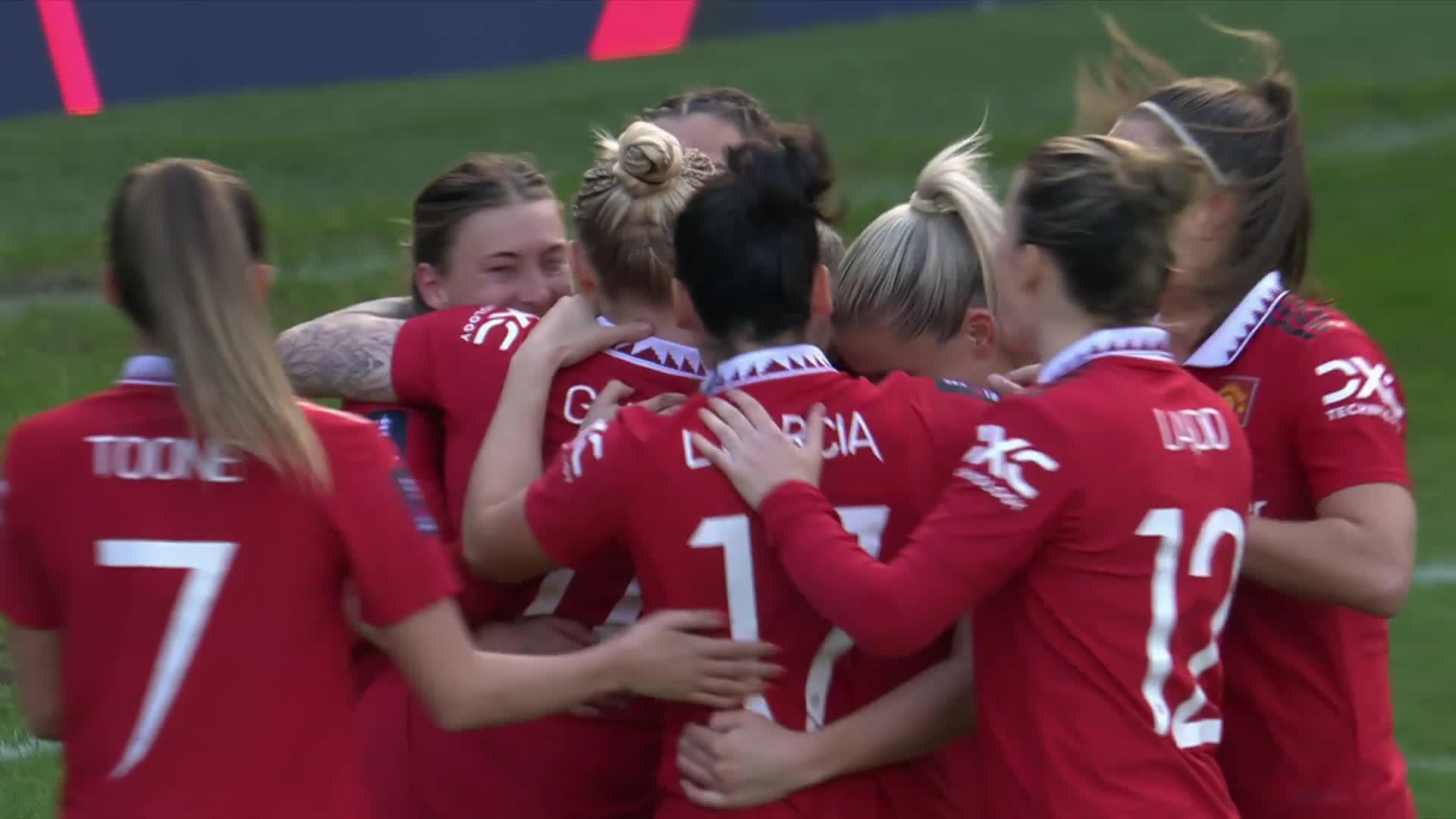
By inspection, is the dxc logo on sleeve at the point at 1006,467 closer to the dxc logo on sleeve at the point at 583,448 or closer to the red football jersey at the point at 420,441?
the dxc logo on sleeve at the point at 583,448

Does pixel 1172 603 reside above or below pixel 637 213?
below

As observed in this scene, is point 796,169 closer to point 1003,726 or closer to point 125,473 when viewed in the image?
point 1003,726

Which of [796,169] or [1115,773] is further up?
[796,169]

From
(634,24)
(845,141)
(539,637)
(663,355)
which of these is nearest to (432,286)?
(663,355)

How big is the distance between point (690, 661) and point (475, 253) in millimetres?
1064

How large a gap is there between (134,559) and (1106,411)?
1226mm

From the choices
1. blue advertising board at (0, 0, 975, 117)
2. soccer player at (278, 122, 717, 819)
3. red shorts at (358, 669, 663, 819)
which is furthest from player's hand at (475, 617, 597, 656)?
blue advertising board at (0, 0, 975, 117)

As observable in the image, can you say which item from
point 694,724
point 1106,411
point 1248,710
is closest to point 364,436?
point 694,724

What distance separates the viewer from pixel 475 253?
126 inches

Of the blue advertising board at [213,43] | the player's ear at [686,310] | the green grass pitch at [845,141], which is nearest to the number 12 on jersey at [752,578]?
the player's ear at [686,310]

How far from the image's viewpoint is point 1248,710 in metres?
A: 2.77

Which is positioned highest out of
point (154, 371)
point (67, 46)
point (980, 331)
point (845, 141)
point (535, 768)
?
point (154, 371)

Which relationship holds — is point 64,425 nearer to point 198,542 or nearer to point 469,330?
point 198,542

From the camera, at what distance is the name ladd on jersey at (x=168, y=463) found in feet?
7.32
